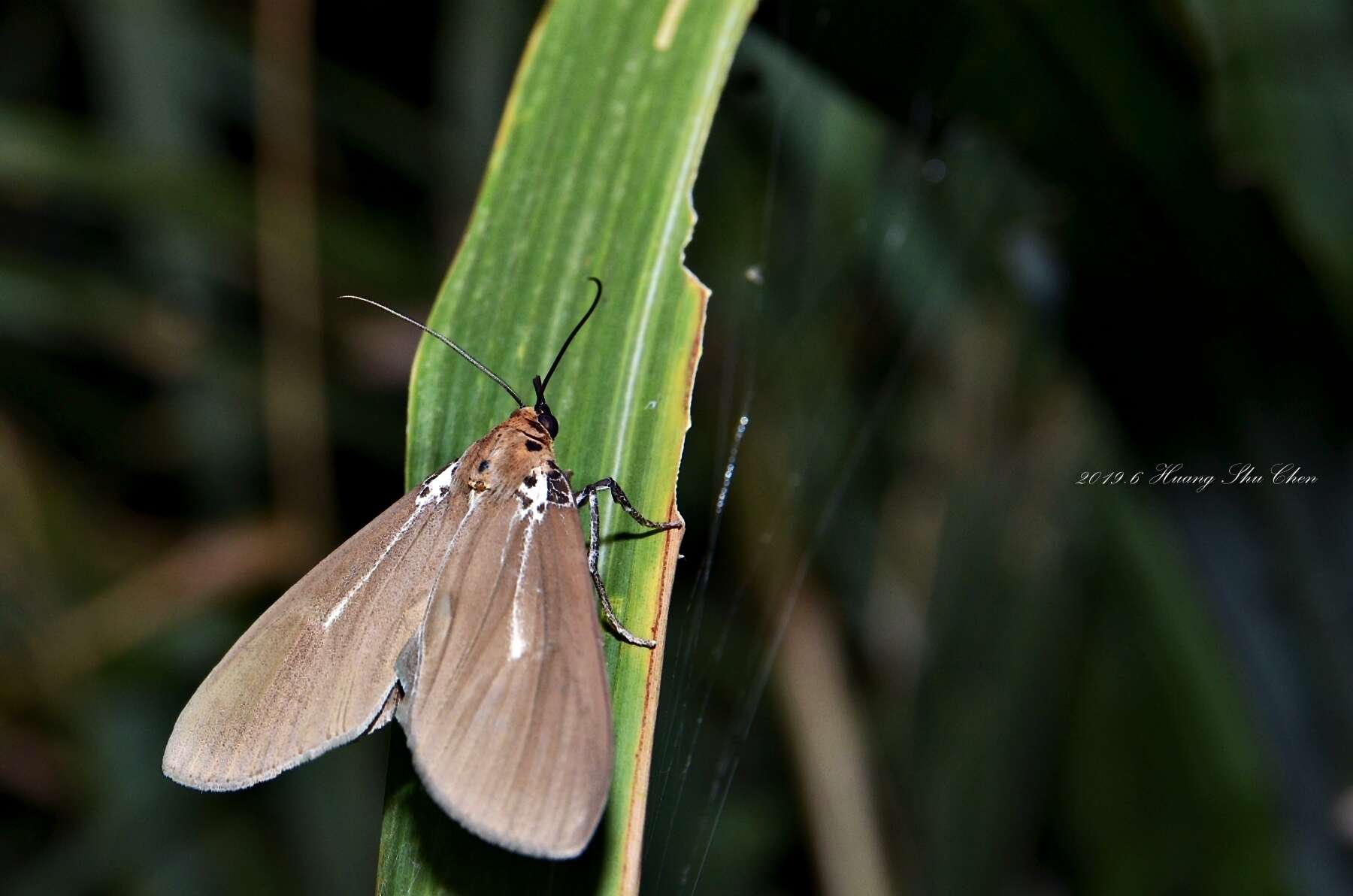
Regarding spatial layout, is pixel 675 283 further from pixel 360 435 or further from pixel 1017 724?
pixel 360 435

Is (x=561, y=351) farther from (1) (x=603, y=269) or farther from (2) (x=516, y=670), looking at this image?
(2) (x=516, y=670)

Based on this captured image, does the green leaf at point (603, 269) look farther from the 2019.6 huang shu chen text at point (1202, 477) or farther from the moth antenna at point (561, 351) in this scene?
the 2019.6 huang shu chen text at point (1202, 477)

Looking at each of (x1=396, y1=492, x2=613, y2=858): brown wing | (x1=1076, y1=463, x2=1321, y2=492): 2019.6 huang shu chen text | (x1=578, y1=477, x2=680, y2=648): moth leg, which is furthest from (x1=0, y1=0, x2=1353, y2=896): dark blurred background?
(x1=396, y1=492, x2=613, y2=858): brown wing

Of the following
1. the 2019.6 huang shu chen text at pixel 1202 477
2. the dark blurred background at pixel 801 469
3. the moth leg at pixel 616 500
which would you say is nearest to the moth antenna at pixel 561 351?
the moth leg at pixel 616 500

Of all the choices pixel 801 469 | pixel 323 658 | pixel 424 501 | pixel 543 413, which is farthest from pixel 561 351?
pixel 801 469

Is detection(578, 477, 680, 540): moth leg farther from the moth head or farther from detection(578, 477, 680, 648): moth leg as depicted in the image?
the moth head
